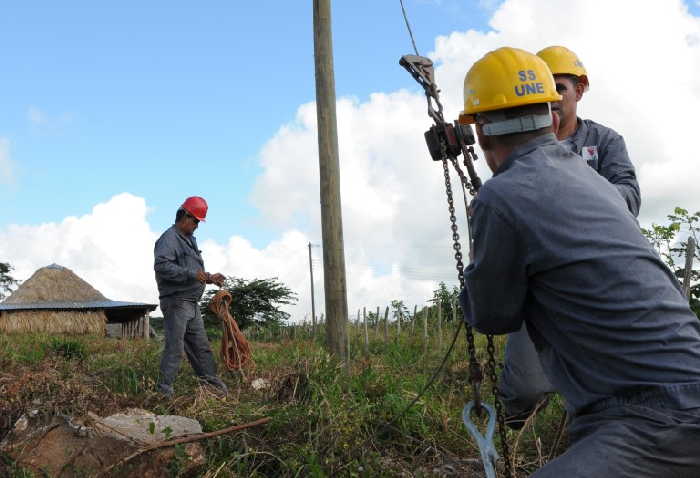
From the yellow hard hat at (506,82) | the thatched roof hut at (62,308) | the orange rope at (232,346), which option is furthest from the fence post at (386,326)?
the thatched roof hut at (62,308)

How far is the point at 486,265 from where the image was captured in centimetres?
207

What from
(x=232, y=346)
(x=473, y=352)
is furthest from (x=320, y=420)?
(x=232, y=346)

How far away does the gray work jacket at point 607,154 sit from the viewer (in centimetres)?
387

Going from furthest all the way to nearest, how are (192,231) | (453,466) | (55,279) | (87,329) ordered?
(55,279) < (87,329) < (192,231) < (453,466)

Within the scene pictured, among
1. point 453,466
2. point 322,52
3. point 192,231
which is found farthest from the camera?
point 192,231

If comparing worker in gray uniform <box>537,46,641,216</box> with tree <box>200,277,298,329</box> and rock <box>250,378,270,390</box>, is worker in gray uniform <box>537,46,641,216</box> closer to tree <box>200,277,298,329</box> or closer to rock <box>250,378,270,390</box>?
rock <box>250,378,270,390</box>

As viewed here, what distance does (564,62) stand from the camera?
13.2ft

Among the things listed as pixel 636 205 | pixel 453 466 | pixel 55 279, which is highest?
pixel 55 279

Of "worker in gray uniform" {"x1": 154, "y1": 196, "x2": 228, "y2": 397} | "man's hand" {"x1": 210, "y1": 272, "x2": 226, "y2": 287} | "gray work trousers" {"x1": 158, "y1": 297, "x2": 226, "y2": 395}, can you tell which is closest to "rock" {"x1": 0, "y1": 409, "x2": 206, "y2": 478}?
"gray work trousers" {"x1": 158, "y1": 297, "x2": 226, "y2": 395}

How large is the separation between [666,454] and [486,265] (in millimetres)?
644

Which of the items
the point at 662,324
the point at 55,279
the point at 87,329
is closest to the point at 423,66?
the point at 662,324

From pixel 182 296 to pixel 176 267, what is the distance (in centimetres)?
31

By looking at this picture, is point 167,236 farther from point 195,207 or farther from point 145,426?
point 145,426

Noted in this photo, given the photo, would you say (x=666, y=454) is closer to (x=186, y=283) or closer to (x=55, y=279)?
(x=186, y=283)
